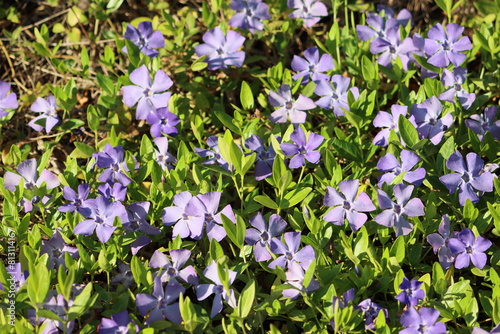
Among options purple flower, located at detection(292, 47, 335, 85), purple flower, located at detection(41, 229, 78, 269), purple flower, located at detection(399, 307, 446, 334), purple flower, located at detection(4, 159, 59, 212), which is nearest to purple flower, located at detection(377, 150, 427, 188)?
purple flower, located at detection(399, 307, 446, 334)

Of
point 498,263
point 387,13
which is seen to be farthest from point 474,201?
point 387,13

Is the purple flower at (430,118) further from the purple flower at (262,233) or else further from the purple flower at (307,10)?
the purple flower at (307,10)

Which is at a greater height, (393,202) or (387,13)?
(387,13)

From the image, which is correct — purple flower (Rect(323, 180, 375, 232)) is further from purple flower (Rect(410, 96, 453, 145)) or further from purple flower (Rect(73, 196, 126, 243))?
purple flower (Rect(73, 196, 126, 243))

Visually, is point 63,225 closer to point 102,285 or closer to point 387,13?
point 102,285

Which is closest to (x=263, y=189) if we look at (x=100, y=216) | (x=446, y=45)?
(x=100, y=216)

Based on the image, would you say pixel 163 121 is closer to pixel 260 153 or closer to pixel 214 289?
pixel 260 153

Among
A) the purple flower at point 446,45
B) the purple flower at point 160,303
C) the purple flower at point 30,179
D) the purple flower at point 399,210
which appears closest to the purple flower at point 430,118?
the purple flower at point 446,45
